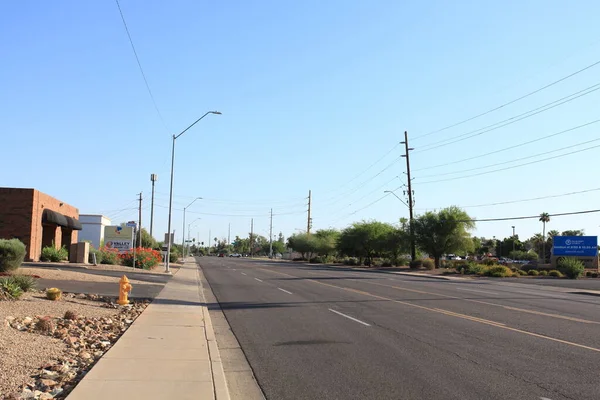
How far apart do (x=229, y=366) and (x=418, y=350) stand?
353 cm

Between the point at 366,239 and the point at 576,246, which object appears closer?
the point at 576,246

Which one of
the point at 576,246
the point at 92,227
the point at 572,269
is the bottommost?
the point at 572,269

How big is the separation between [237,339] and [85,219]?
75.7m

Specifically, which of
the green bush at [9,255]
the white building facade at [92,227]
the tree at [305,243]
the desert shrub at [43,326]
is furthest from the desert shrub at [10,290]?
the tree at [305,243]

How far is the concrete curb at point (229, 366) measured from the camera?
24.4 feet

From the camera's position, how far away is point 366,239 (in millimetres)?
78812

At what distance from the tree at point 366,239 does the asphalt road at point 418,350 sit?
58.1 meters

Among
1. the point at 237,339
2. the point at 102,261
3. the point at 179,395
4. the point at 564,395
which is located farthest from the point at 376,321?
the point at 102,261

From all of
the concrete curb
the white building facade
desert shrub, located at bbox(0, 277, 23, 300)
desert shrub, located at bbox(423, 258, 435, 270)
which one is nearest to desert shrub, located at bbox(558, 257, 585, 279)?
desert shrub, located at bbox(423, 258, 435, 270)

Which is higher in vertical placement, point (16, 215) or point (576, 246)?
point (16, 215)

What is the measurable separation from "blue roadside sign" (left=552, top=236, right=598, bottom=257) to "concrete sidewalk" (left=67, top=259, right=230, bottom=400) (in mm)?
61116

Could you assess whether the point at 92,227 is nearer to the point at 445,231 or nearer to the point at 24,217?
the point at 24,217

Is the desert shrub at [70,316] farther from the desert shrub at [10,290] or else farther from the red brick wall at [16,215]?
the red brick wall at [16,215]

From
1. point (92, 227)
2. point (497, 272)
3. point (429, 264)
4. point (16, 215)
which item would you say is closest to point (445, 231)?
point (429, 264)
